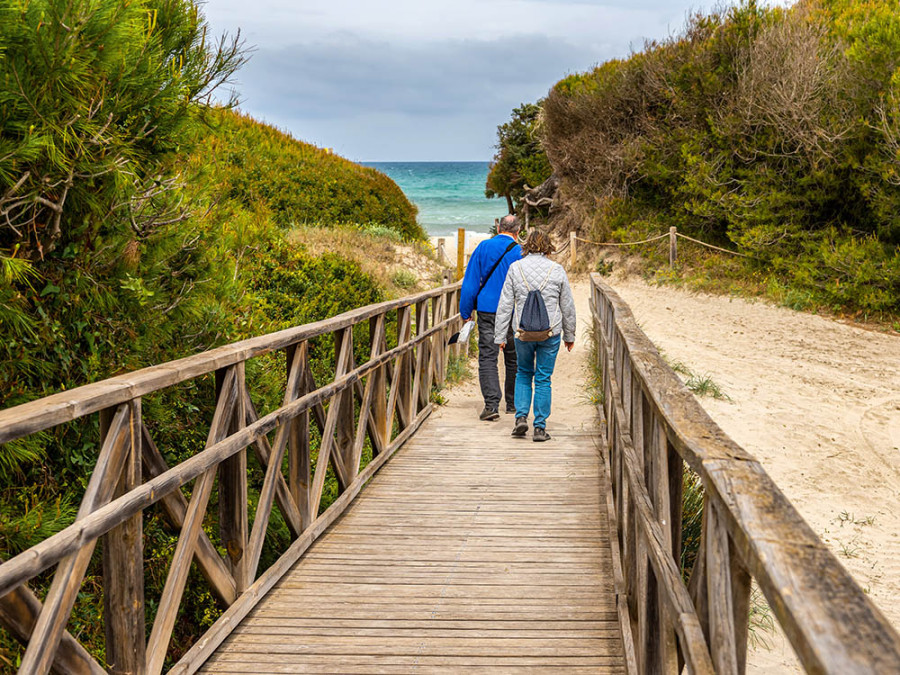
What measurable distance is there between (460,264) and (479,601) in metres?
12.3

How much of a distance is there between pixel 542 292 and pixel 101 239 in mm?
3890

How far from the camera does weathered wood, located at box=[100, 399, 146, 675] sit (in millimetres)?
2523

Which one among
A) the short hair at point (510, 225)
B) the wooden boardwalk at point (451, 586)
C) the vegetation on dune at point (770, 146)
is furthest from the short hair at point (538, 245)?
the vegetation on dune at point (770, 146)

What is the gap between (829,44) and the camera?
636 inches

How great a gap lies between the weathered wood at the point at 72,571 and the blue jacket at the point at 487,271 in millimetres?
5249

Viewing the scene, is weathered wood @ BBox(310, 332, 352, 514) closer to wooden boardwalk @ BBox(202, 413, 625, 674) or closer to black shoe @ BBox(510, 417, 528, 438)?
wooden boardwalk @ BBox(202, 413, 625, 674)

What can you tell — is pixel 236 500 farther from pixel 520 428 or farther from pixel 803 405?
pixel 803 405

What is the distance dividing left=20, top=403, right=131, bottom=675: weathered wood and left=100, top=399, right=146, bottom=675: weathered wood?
0.04 meters

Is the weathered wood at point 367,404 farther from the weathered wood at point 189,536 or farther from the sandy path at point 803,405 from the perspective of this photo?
the sandy path at point 803,405

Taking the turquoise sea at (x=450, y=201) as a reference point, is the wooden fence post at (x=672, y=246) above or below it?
below

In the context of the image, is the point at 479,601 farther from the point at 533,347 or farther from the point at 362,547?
the point at 533,347

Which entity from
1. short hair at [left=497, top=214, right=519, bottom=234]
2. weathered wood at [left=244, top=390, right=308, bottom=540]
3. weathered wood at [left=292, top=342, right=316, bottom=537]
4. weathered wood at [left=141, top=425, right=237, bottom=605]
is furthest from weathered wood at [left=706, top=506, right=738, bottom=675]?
short hair at [left=497, top=214, right=519, bottom=234]

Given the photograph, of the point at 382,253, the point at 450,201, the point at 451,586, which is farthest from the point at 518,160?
the point at 450,201

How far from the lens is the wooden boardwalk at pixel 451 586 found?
3314mm
